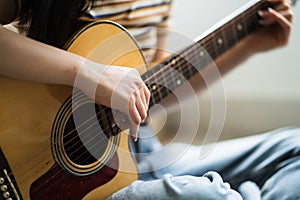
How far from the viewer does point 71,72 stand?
2.32 feet

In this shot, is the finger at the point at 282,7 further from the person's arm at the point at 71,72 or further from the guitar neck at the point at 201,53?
the person's arm at the point at 71,72

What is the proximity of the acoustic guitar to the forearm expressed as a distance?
0.6 inches

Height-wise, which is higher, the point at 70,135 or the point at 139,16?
the point at 139,16

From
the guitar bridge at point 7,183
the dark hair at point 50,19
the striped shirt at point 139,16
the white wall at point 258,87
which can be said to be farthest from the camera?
the white wall at point 258,87

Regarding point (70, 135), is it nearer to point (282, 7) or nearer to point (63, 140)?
point (63, 140)

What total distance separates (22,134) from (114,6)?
1.30ft

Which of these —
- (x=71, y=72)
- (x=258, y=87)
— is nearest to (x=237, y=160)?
(x=71, y=72)

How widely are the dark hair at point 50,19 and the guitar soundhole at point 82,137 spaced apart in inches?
5.6

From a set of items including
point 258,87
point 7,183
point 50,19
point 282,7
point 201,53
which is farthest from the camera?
point 258,87

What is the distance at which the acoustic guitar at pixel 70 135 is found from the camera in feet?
2.20

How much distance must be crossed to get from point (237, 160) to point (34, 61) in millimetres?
415

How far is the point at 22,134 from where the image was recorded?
0.68 metres

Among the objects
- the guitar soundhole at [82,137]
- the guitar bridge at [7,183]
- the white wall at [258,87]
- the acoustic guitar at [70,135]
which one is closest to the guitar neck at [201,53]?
the acoustic guitar at [70,135]

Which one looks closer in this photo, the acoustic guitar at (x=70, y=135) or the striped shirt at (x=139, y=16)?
the acoustic guitar at (x=70, y=135)
